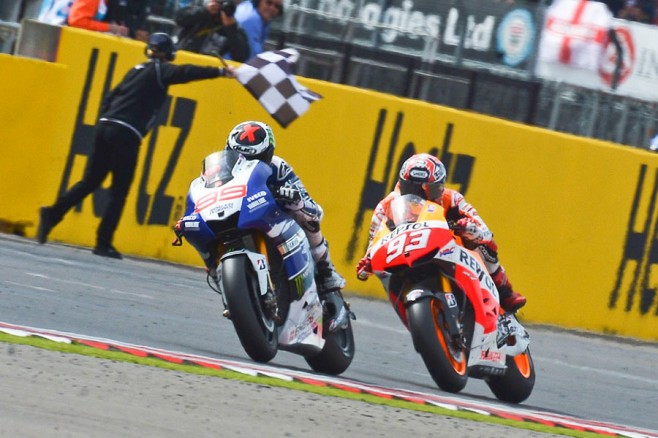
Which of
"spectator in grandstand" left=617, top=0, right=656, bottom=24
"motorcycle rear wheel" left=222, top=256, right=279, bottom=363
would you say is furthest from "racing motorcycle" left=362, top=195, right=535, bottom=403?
"spectator in grandstand" left=617, top=0, right=656, bottom=24

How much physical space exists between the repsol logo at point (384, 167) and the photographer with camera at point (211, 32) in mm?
1338

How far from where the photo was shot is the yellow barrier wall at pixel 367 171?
12.7 meters

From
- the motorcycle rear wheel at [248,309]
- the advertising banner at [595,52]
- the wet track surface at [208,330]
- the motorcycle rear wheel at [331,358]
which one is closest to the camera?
the motorcycle rear wheel at [248,309]

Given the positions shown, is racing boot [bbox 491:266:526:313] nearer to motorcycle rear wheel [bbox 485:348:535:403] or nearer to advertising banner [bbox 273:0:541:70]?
motorcycle rear wheel [bbox 485:348:535:403]

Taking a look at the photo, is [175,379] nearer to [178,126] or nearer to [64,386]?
[64,386]

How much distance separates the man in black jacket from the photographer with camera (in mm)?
923

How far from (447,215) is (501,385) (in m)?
1.02

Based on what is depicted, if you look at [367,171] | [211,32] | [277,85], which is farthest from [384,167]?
[211,32]

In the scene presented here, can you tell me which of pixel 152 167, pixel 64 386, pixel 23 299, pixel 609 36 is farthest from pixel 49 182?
pixel 64 386

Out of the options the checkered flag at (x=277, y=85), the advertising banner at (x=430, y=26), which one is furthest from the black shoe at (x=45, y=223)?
the advertising banner at (x=430, y=26)

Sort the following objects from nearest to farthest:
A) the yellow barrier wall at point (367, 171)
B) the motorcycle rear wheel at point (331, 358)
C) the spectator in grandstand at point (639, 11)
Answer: the motorcycle rear wheel at point (331, 358)
the yellow barrier wall at point (367, 171)
the spectator in grandstand at point (639, 11)

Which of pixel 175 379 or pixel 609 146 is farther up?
pixel 609 146

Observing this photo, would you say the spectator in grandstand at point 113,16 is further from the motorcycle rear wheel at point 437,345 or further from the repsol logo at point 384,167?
the motorcycle rear wheel at point 437,345

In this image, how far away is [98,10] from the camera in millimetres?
13609
